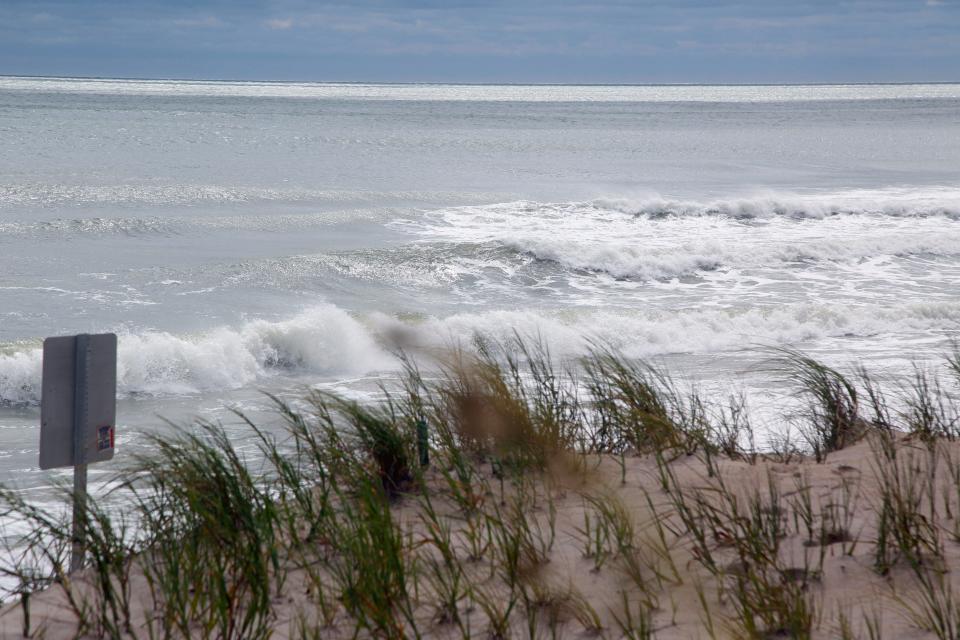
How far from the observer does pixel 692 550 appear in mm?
4074

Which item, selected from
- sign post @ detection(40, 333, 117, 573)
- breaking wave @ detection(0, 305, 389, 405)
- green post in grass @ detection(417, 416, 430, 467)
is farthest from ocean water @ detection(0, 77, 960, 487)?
green post in grass @ detection(417, 416, 430, 467)

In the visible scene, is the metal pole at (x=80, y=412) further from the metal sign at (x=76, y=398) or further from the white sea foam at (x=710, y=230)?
the white sea foam at (x=710, y=230)

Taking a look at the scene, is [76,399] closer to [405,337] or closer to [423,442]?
[423,442]

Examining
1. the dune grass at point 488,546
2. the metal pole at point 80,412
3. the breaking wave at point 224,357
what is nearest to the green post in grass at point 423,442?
the dune grass at point 488,546

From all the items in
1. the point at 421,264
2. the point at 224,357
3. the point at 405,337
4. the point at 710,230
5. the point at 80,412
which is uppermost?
the point at 710,230

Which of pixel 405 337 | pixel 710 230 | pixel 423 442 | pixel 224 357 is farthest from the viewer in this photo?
pixel 710 230

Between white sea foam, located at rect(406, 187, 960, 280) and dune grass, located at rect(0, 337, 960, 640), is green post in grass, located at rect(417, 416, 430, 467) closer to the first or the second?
dune grass, located at rect(0, 337, 960, 640)

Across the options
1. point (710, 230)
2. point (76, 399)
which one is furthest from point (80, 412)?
point (710, 230)

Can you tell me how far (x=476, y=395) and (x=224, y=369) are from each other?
6.33 meters

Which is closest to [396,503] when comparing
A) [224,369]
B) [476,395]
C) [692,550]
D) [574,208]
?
[476,395]

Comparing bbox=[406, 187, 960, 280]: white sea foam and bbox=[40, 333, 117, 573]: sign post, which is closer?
bbox=[40, 333, 117, 573]: sign post

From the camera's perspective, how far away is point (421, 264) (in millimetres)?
18703

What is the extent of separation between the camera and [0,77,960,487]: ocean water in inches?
456

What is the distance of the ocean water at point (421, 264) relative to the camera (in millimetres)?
11576
